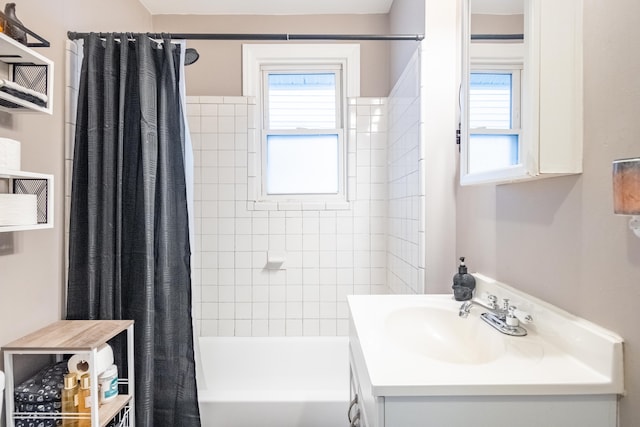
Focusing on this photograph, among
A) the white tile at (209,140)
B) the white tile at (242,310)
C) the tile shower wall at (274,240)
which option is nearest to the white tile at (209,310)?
the tile shower wall at (274,240)

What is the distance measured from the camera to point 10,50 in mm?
1233

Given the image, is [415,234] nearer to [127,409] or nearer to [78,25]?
[127,409]

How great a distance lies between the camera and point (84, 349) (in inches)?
50.3

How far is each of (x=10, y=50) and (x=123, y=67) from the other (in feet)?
1.47

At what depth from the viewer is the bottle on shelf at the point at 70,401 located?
128 centimetres

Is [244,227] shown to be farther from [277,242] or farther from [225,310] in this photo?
[225,310]

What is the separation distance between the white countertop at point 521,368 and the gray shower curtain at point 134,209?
113 centimetres

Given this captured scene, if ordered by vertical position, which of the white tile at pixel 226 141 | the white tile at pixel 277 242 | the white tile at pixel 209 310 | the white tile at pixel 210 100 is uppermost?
the white tile at pixel 210 100

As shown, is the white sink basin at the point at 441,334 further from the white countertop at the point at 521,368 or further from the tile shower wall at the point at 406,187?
the tile shower wall at the point at 406,187

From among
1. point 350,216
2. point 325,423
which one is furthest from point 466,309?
point 350,216

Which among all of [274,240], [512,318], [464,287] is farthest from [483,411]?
[274,240]

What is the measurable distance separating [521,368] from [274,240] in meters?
1.94

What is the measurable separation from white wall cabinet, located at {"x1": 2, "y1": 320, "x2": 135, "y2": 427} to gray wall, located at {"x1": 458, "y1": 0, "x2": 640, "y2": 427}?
1533 mm

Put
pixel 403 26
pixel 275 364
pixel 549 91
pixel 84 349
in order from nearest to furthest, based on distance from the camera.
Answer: pixel 549 91
pixel 84 349
pixel 403 26
pixel 275 364
